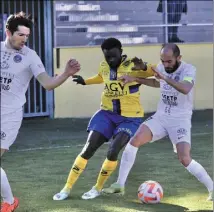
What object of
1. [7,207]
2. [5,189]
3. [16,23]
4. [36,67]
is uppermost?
[16,23]

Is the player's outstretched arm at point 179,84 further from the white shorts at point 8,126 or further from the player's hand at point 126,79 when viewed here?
the white shorts at point 8,126

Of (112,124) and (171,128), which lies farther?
(112,124)

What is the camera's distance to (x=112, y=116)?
7.20 meters

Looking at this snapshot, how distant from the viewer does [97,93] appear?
14477mm

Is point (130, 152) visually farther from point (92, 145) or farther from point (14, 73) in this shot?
point (14, 73)

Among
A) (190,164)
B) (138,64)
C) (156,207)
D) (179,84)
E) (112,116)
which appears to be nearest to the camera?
(179,84)

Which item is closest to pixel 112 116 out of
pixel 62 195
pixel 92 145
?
pixel 92 145

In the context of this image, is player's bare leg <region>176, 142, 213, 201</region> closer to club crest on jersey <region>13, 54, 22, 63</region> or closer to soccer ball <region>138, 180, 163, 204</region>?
soccer ball <region>138, 180, 163, 204</region>

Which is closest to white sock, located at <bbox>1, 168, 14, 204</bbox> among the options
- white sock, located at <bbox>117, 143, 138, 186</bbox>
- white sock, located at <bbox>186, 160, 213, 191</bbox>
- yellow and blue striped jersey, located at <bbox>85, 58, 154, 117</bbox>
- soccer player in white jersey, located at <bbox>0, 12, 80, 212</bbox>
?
soccer player in white jersey, located at <bbox>0, 12, 80, 212</bbox>

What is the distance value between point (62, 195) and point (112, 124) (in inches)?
40.2

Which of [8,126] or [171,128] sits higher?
[8,126]

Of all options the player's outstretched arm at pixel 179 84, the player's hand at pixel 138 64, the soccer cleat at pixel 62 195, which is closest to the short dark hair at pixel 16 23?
the player's outstretched arm at pixel 179 84

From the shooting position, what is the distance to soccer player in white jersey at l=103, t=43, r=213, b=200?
261 inches

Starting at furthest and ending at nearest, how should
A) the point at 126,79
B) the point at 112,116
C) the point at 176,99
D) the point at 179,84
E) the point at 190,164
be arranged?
the point at 112,116 → the point at 126,79 → the point at 176,99 → the point at 190,164 → the point at 179,84
